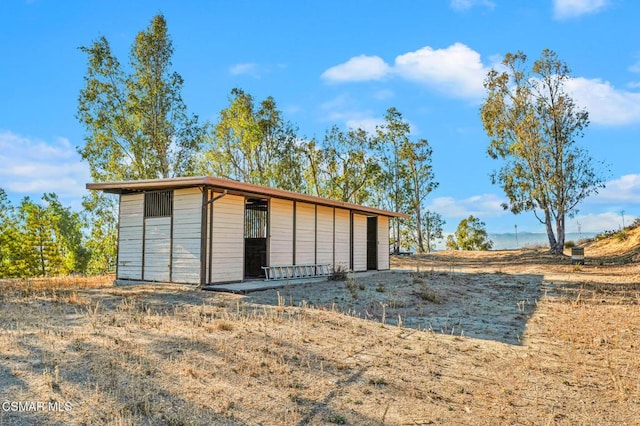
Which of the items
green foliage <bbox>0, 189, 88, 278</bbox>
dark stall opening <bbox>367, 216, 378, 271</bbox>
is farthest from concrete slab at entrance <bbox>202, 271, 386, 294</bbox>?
green foliage <bbox>0, 189, 88, 278</bbox>

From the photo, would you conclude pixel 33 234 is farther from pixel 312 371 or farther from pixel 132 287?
pixel 312 371

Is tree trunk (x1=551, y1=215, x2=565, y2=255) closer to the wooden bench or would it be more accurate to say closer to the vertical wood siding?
the vertical wood siding

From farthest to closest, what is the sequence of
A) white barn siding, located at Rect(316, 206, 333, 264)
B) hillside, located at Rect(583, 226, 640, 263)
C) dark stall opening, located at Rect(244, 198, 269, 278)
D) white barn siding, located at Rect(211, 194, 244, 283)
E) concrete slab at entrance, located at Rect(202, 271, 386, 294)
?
hillside, located at Rect(583, 226, 640, 263), white barn siding, located at Rect(316, 206, 333, 264), dark stall opening, located at Rect(244, 198, 269, 278), white barn siding, located at Rect(211, 194, 244, 283), concrete slab at entrance, located at Rect(202, 271, 386, 294)

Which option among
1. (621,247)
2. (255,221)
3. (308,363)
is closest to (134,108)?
(255,221)

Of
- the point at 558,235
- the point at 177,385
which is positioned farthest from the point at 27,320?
the point at 558,235

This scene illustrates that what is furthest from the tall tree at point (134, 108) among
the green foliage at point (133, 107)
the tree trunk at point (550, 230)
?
the tree trunk at point (550, 230)

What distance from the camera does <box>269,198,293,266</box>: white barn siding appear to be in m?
12.6

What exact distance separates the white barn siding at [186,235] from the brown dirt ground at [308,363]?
1.98 meters

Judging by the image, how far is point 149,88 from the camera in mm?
20312

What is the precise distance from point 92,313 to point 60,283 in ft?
19.0

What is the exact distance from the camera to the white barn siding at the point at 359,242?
16.9 m

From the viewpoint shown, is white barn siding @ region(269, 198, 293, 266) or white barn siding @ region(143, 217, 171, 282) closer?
white barn siding @ region(143, 217, 171, 282)

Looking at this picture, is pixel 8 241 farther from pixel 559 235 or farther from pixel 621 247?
pixel 621 247

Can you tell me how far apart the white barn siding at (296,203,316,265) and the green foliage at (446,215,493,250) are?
3042 centimetres
